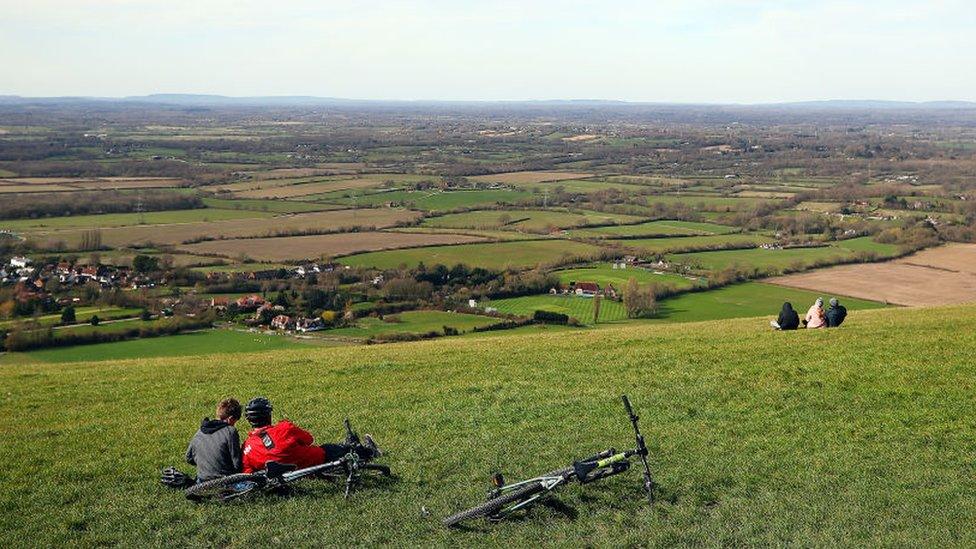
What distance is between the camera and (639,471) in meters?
13.9

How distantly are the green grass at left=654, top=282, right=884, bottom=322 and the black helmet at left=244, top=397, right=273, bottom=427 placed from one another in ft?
128

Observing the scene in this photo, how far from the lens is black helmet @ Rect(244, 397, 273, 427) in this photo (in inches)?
513

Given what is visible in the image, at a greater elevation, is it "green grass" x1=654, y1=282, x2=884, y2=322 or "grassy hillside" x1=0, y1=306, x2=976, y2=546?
"grassy hillside" x1=0, y1=306, x2=976, y2=546

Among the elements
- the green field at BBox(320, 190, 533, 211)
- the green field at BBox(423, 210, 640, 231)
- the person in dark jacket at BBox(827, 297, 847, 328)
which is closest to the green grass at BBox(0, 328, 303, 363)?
the person in dark jacket at BBox(827, 297, 847, 328)

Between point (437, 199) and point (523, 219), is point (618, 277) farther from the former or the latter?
point (437, 199)

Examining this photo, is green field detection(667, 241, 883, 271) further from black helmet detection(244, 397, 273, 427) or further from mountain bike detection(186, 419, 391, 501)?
black helmet detection(244, 397, 273, 427)

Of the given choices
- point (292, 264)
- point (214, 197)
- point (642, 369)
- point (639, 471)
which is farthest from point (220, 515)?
point (214, 197)

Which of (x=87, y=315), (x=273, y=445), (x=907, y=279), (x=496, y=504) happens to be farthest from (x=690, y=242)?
(x=273, y=445)

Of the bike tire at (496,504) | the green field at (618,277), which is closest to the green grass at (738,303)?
the green field at (618,277)

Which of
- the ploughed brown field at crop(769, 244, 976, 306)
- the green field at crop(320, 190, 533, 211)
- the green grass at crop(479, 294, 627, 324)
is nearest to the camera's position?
the green grass at crop(479, 294, 627, 324)

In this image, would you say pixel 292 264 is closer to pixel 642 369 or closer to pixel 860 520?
pixel 642 369

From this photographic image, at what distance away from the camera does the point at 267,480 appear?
1277cm

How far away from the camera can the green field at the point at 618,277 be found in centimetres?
6150

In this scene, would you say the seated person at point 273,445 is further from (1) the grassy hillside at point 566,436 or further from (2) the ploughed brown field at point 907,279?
(2) the ploughed brown field at point 907,279
